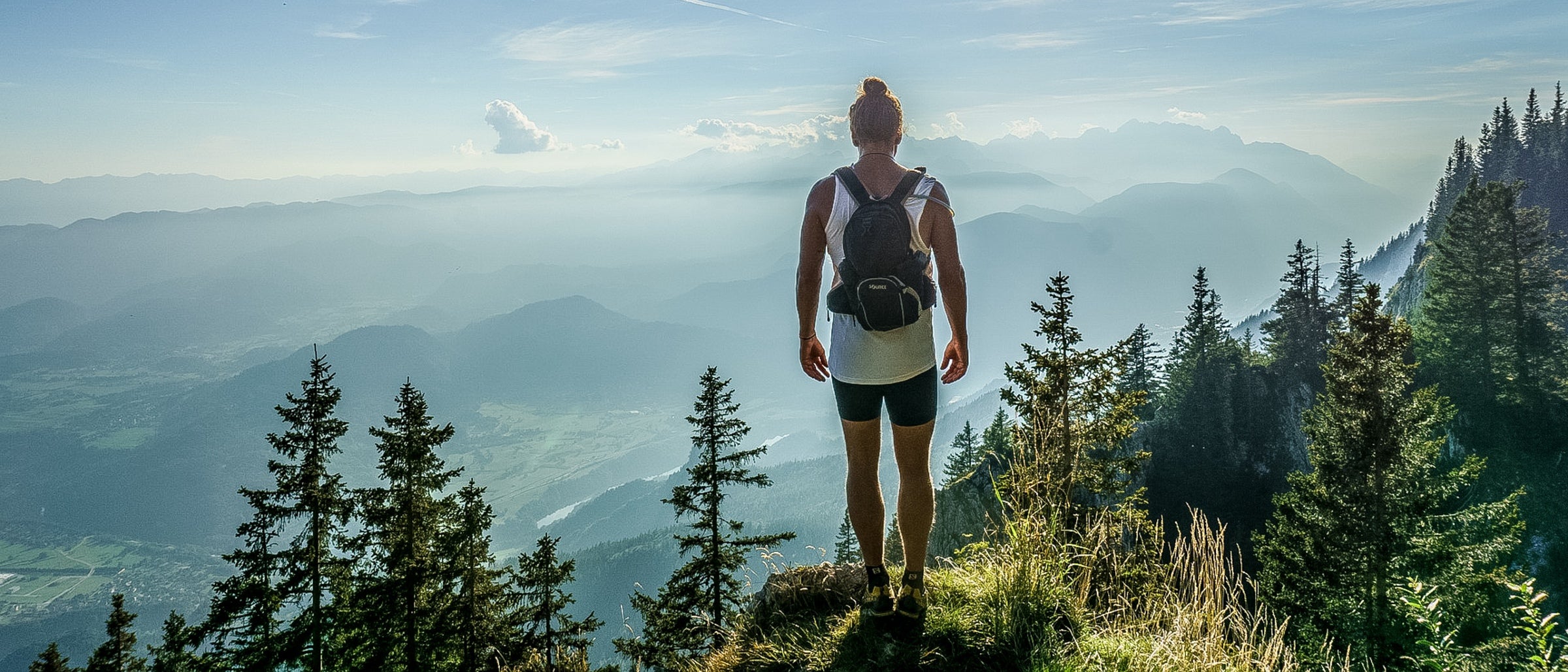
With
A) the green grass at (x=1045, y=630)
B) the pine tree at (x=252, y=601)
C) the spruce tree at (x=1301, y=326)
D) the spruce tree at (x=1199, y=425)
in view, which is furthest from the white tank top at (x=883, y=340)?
the spruce tree at (x=1301, y=326)

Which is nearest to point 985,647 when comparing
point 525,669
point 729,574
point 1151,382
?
point 525,669

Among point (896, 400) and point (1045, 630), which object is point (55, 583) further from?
point (1045, 630)

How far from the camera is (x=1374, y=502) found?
16031 millimetres

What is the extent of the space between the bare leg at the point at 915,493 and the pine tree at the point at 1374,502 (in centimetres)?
1529

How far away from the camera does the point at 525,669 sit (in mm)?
5945

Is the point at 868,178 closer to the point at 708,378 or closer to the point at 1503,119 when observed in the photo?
the point at 708,378

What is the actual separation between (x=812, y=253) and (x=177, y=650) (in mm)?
25515

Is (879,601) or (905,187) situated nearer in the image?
(905,187)

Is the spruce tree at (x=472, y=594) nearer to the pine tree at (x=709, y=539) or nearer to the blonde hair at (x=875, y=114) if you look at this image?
the pine tree at (x=709, y=539)

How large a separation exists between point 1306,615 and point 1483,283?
1044 inches

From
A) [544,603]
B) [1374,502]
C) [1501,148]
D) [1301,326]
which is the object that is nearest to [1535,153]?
[1501,148]

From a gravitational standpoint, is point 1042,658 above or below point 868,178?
below

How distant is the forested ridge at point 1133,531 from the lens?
4363 millimetres

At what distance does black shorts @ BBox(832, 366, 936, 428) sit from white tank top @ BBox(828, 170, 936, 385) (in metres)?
0.04
